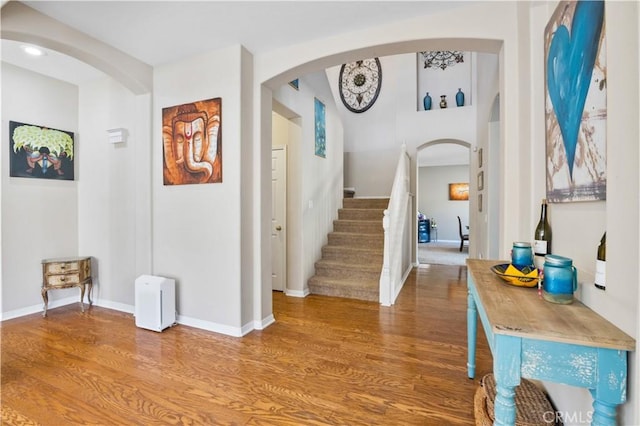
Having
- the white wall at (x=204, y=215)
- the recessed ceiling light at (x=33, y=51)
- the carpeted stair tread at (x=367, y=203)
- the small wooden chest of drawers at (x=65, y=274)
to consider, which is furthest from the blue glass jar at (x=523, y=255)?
the recessed ceiling light at (x=33, y=51)

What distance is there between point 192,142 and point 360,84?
5113 millimetres

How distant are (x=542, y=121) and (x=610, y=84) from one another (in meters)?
0.83

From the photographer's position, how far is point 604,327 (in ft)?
2.85

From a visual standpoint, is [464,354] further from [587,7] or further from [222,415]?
[587,7]

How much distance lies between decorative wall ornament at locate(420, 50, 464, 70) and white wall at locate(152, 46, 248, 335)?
5336 mm

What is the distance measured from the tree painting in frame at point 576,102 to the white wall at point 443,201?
9521 millimetres

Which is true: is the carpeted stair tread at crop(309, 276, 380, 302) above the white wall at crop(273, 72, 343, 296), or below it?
below

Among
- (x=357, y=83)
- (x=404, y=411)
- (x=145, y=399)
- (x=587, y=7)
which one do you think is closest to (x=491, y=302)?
(x=404, y=411)

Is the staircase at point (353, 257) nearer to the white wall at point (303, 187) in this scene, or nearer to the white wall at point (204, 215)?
the white wall at point (303, 187)

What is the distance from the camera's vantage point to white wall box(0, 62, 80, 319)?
307 cm

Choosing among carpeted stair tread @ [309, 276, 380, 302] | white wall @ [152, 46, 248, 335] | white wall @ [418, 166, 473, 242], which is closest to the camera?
white wall @ [152, 46, 248, 335]

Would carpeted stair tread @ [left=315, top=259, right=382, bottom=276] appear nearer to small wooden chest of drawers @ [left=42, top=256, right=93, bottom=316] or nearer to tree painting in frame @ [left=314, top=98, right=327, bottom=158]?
tree painting in frame @ [left=314, top=98, right=327, bottom=158]

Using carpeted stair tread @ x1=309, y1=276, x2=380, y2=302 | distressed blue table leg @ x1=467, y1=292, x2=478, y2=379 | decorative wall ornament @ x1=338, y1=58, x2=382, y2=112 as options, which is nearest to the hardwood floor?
distressed blue table leg @ x1=467, y1=292, x2=478, y2=379

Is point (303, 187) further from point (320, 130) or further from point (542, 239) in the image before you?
point (542, 239)
